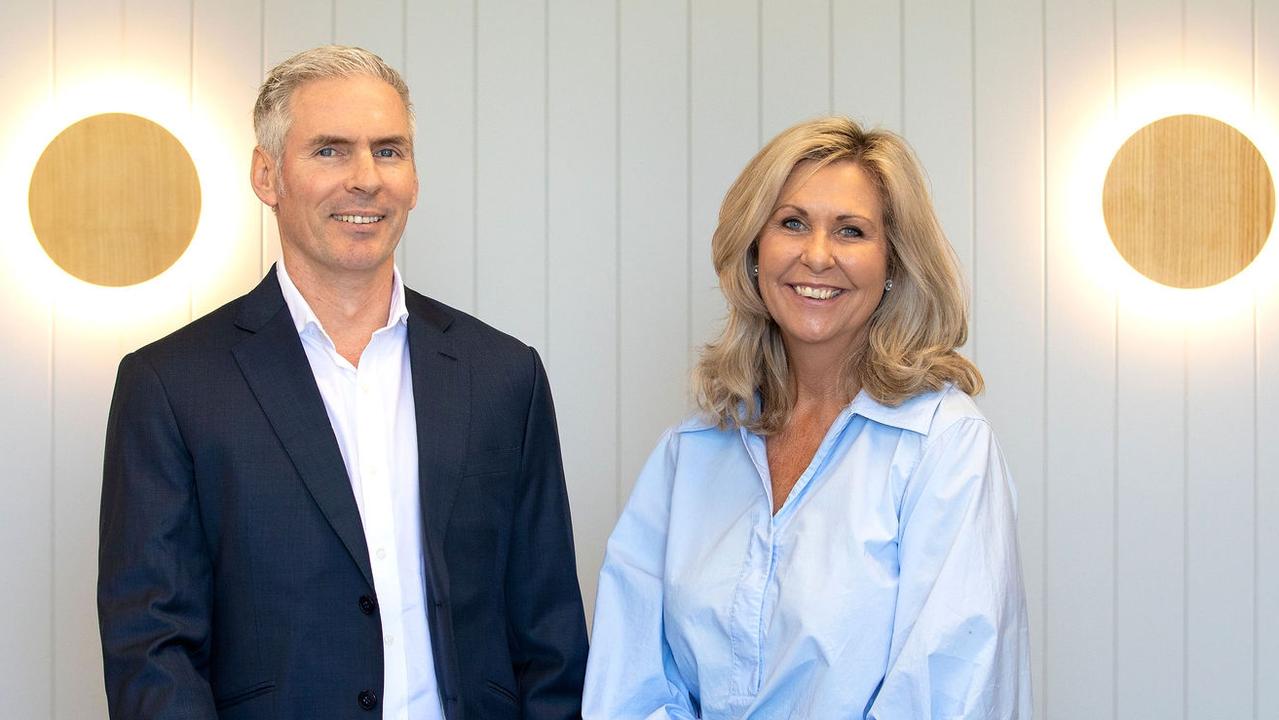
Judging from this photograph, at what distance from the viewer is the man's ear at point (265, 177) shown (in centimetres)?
210

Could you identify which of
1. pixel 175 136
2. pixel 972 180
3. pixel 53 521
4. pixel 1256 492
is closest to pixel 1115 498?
pixel 1256 492

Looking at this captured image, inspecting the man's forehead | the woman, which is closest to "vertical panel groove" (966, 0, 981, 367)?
the woman

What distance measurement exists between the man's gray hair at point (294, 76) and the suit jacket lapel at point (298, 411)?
0.89 ft

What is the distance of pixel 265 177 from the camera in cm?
211

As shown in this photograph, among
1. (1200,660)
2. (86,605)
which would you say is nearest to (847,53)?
(1200,660)

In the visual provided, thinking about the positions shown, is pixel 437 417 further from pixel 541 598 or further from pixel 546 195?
pixel 546 195

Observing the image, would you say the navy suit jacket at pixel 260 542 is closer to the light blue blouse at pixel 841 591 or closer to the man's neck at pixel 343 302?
the man's neck at pixel 343 302

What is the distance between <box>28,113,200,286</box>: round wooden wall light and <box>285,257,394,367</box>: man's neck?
1020 mm

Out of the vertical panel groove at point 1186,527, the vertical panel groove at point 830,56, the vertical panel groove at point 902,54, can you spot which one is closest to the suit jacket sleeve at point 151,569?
the vertical panel groove at point 830,56

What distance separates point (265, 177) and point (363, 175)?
18 centimetres

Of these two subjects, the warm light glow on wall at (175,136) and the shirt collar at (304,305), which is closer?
the shirt collar at (304,305)

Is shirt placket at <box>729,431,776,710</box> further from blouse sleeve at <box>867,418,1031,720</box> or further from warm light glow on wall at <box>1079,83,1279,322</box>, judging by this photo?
warm light glow on wall at <box>1079,83,1279,322</box>

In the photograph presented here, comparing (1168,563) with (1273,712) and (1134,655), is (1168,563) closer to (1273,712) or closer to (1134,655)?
(1134,655)

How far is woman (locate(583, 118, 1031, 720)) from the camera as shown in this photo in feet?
6.04
